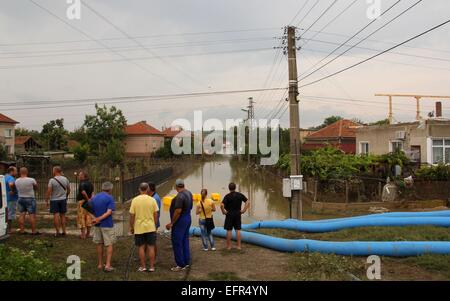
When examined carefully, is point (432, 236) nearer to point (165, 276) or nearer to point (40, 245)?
point (165, 276)

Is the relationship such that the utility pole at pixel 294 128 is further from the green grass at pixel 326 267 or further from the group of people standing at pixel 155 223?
the group of people standing at pixel 155 223

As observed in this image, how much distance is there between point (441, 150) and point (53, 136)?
57501mm

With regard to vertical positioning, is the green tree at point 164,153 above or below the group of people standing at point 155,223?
above

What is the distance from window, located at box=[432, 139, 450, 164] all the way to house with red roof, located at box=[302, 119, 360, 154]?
18.0 m

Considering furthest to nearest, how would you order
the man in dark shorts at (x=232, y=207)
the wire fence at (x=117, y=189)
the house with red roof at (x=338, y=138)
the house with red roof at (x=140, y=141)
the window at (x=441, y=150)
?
the house with red roof at (x=140, y=141), the house with red roof at (x=338, y=138), the window at (x=441, y=150), the wire fence at (x=117, y=189), the man in dark shorts at (x=232, y=207)

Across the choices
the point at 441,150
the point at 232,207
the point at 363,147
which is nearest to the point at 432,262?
the point at 232,207

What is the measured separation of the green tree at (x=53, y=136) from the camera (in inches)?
2712

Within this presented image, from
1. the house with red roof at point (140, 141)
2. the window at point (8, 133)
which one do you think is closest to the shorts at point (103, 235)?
the window at point (8, 133)

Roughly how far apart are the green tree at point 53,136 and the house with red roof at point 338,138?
37.4m

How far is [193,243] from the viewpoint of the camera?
11.7 m

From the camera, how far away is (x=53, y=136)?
69.1 meters

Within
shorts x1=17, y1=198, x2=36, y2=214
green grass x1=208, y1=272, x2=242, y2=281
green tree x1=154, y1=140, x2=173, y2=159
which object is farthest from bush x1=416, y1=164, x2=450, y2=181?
green tree x1=154, y1=140, x2=173, y2=159

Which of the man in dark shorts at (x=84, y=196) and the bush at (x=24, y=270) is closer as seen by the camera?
the bush at (x=24, y=270)
